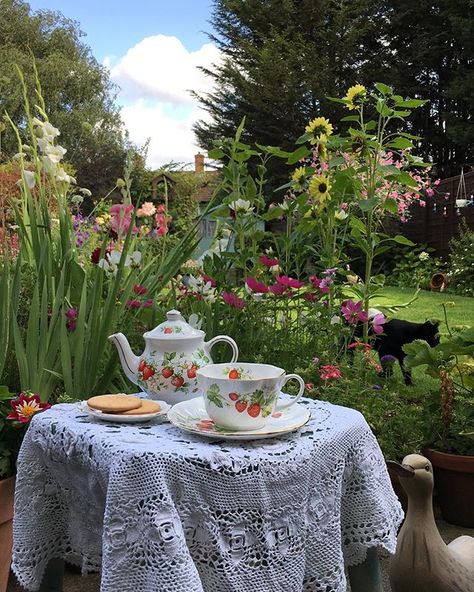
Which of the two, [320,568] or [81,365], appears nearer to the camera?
[320,568]

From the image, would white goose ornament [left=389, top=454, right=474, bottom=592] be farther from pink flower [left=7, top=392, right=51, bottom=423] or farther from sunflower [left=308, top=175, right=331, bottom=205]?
sunflower [left=308, top=175, right=331, bottom=205]

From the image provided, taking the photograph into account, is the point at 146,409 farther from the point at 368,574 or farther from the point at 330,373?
the point at 330,373

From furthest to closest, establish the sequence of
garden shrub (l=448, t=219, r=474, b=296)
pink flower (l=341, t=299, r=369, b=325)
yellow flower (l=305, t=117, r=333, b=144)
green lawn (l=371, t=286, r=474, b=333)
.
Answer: garden shrub (l=448, t=219, r=474, b=296), green lawn (l=371, t=286, r=474, b=333), yellow flower (l=305, t=117, r=333, b=144), pink flower (l=341, t=299, r=369, b=325)

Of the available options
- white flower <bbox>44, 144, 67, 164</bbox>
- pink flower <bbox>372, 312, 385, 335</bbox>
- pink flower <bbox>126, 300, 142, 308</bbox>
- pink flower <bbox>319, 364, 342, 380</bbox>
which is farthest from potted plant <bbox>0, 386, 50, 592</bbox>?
pink flower <bbox>372, 312, 385, 335</bbox>

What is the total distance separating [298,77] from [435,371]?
56.9ft

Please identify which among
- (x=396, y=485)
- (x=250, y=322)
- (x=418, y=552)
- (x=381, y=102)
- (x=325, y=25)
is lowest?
(x=396, y=485)

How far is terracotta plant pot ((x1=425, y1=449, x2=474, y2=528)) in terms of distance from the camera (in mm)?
2529

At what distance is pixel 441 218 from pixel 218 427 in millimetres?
12175

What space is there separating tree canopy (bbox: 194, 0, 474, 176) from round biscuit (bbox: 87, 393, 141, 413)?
17749 mm

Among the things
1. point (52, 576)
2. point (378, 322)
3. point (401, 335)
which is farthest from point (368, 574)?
point (401, 335)

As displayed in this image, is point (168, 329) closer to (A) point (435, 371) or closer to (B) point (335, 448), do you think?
(B) point (335, 448)

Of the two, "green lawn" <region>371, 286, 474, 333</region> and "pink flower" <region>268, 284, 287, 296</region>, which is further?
"green lawn" <region>371, 286, 474, 333</region>

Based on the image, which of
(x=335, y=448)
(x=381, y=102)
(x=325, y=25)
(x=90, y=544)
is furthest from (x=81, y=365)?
(x=325, y=25)

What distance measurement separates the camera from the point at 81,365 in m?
2.20
